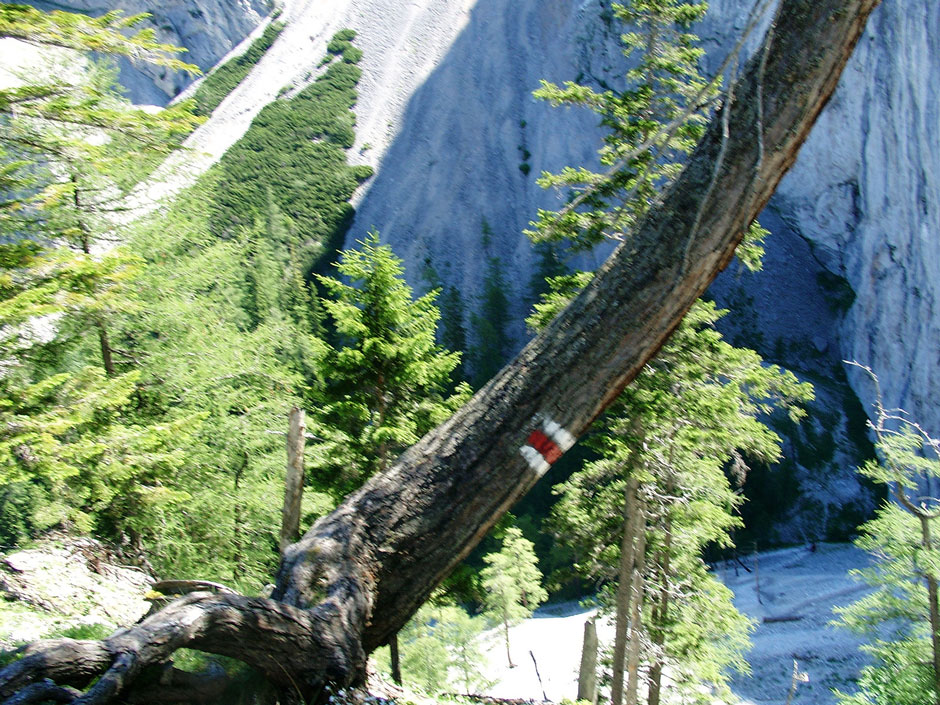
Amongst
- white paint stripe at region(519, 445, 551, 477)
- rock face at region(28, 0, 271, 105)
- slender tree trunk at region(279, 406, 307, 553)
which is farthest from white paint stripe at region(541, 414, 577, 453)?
rock face at region(28, 0, 271, 105)

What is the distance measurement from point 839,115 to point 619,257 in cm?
4164

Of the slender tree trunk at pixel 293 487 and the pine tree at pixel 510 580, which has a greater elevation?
the slender tree trunk at pixel 293 487

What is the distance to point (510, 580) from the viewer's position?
24609 mm

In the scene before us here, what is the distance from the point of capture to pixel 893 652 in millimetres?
10047

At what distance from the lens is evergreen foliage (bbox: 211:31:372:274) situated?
44875mm

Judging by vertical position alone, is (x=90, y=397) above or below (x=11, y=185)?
A: below

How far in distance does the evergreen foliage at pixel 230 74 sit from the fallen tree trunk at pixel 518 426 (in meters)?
56.1

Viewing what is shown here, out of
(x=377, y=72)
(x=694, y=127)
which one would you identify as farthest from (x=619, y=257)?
(x=377, y=72)

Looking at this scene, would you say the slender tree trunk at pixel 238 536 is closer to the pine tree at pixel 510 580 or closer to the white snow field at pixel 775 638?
the white snow field at pixel 775 638

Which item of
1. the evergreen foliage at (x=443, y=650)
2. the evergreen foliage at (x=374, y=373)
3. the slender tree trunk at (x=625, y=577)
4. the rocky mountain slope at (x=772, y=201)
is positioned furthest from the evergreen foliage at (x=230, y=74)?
the slender tree trunk at (x=625, y=577)

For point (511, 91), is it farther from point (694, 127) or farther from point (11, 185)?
point (11, 185)

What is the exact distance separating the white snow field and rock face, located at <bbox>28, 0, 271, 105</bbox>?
1935 inches

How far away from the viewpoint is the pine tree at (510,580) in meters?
24.4

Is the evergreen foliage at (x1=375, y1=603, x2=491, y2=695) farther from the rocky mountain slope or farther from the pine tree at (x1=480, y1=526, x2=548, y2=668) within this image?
the rocky mountain slope
